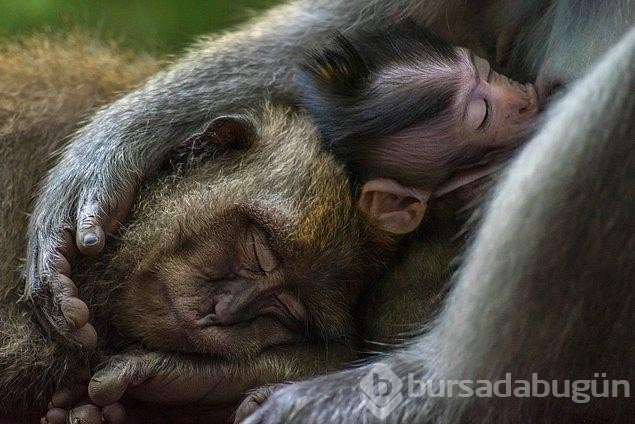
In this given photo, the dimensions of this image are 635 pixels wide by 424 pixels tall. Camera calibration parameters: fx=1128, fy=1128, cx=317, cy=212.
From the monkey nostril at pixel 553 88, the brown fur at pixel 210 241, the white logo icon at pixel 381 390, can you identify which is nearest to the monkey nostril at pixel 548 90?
the monkey nostril at pixel 553 88

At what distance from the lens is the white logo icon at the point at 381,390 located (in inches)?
62.4

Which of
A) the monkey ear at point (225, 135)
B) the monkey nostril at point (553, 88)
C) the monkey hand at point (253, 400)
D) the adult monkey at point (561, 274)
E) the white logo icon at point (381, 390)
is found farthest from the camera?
the monkey ear at point (225, 135)

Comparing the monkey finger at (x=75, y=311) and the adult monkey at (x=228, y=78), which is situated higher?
the adult monkey at (x=228, y=78)

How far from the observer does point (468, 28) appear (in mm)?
2408

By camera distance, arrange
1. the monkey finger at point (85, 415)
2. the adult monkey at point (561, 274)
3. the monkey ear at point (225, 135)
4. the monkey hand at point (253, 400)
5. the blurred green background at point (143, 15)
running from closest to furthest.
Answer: the adult monkey at point (561, 274) → the monkey hand at point (253, 400) → the monkey finger at point (85, 415) → the monkey ear at point (225, 135) → the blurred green background at point (143, 15)

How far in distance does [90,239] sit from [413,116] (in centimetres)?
61

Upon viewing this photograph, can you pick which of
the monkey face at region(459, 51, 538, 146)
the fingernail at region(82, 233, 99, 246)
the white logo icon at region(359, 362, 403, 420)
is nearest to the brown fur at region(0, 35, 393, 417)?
the fingernail at region(82, 233, 99, 246)

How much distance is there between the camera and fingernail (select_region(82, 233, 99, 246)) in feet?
6.50

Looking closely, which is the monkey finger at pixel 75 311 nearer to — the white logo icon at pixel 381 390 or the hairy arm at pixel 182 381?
the hairy arm at pixel 182 381

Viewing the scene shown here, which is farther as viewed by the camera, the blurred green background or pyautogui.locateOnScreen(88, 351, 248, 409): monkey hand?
the blurred green background

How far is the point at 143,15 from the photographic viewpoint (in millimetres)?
4117

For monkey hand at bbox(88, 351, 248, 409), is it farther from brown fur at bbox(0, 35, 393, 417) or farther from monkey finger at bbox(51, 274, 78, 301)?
monkey finger at bbox(51, 274, 78, 301)

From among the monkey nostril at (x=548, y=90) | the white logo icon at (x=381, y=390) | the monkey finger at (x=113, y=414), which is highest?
the monkey nostril at (x=548, y=90)

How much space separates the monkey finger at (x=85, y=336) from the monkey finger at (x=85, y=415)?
0.10 metres
